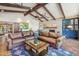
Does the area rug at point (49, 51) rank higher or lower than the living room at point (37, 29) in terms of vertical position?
lower

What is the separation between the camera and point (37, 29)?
2.82 metres

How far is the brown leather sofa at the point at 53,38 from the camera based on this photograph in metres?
2.74

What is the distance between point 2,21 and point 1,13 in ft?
0.52

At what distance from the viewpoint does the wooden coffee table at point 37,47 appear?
8.84ft

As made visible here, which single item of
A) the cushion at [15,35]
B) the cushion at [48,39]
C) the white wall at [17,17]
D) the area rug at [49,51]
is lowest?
the area rug at [49,51]

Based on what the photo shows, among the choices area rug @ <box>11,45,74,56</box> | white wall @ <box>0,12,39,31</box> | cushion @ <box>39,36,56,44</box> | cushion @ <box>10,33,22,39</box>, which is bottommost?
area rug @ <box>11,45,74,56</box>

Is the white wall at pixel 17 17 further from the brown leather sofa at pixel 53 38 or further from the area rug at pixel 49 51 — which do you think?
the area rug at pixel 49 51

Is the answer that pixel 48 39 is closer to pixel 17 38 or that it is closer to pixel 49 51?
pixel 49 51

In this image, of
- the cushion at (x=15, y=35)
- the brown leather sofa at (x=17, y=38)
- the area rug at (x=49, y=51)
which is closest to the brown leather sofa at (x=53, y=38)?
the area rug at (x=49, y=51)

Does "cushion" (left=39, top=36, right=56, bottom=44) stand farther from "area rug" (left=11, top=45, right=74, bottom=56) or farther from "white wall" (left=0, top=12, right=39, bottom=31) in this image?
"white wall" (left=0, top=12, right=39, bottom=31)

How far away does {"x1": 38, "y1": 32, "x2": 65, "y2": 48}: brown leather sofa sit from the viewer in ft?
9.00

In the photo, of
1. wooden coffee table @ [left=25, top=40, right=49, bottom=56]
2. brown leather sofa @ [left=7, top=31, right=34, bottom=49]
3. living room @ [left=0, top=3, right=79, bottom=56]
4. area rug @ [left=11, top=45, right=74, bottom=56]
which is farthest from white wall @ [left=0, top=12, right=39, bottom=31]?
area rug @ [left=11, top=45, right=74, bottom=56]

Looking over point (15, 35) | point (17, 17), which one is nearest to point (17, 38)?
point (15, 35)

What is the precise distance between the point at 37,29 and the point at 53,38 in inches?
14.5
